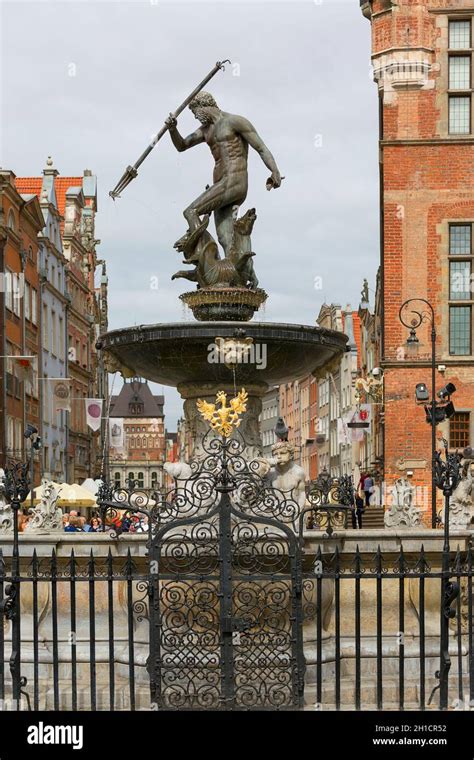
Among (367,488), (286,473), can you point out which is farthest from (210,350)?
(367,488)

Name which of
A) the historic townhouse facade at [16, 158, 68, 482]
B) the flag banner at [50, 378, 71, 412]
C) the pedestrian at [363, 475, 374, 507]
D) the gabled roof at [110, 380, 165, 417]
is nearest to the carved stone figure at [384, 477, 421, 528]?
the pedestrian at [363, 475, 374, 507]

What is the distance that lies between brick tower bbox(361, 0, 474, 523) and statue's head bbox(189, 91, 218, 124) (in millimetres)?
17507

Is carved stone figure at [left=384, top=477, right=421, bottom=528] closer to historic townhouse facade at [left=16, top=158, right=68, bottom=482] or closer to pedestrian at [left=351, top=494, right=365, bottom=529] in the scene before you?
pedestrian at [left=351, top=494, right=365, bottom=529]

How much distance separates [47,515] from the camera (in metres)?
12.4

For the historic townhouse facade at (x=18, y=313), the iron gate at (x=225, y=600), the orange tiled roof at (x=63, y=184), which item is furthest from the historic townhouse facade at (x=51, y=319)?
the iron gate at (x=225, y=600)

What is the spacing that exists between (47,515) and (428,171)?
21.4 metres

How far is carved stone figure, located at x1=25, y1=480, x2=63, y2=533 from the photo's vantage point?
12375mm

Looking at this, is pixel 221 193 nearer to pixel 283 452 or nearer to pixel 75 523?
pixel 283 452

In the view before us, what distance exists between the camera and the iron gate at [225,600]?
10172 mm

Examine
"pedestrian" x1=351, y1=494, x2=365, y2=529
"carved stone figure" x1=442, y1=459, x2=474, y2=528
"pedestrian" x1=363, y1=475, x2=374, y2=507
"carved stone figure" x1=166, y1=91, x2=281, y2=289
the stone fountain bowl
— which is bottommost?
"pedestrian" x1=363, y1=475, x2=374, y2=507

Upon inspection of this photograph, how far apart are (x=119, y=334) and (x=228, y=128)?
2.77m

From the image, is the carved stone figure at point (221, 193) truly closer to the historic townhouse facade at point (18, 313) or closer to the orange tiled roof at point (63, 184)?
the historic townhouse facade at point (18, 313)

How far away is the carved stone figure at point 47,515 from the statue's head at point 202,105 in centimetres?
466
